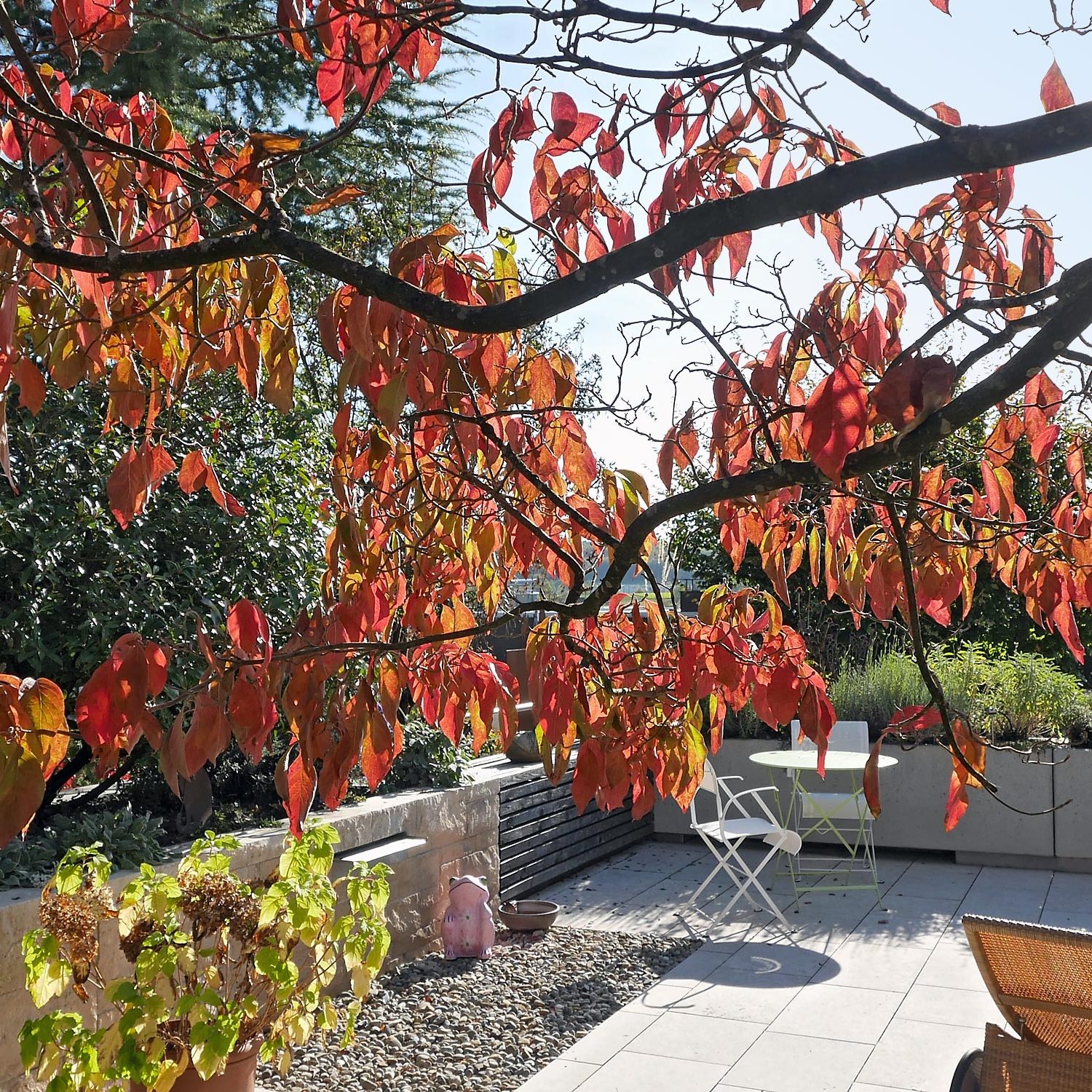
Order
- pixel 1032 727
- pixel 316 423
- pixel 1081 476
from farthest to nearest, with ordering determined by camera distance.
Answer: pixel 1032 727
pixel 316 423
pixel 1081 476

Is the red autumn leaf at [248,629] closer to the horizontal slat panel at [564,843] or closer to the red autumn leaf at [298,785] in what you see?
the red autumn leaf at [298,785]

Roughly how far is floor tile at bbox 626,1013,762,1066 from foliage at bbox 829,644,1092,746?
3.02 m

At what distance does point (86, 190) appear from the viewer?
1.39 metres

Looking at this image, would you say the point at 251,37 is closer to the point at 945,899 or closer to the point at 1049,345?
the point at 1049,345

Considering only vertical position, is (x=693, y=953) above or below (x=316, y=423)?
below

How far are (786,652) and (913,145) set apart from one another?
0.94 metres

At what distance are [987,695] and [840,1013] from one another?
3.41 m

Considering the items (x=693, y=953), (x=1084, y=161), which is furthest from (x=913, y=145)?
(x=693, y=953)

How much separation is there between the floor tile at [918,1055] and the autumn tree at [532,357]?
2294 millimetres

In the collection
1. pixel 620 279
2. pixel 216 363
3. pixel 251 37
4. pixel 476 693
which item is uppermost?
pixel 251 37

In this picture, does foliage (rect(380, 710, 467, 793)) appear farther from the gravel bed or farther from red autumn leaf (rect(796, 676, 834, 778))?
red autumn leaf (rect(796, 676, 834, 778))

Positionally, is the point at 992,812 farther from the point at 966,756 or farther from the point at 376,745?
the point at 376,745

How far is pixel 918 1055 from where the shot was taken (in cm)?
382

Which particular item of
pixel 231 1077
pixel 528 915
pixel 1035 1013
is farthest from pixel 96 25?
pixel 528 915
